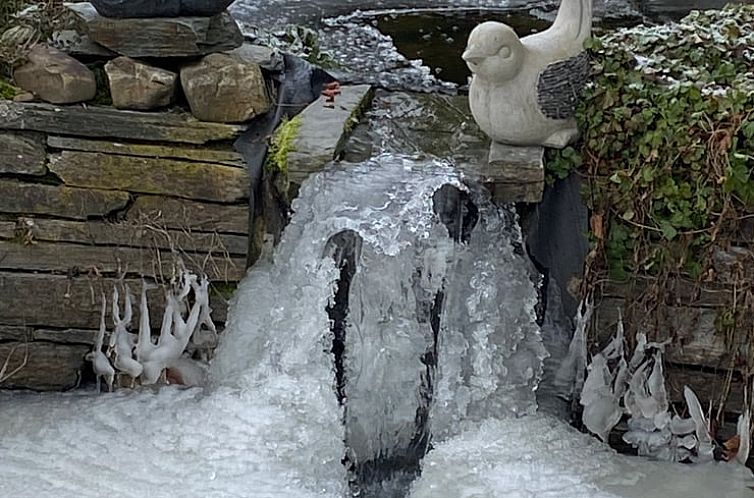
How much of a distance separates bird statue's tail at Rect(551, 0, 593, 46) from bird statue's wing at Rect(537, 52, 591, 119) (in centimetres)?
6

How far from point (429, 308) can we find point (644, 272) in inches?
26.3

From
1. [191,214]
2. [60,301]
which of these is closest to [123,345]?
[60,301]

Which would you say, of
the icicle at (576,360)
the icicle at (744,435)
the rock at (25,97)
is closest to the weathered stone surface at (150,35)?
the rock at (25,97)

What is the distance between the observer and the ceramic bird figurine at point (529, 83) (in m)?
3.15

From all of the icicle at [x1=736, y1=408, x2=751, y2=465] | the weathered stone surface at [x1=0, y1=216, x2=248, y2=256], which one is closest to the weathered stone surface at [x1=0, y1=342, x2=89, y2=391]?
the weathered stone surface at [x1=0, y1=216, x2=248, y2=256]

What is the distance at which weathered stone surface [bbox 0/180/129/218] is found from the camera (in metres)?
3.27

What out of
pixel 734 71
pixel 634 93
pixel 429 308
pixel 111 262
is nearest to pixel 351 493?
pixel 429 308

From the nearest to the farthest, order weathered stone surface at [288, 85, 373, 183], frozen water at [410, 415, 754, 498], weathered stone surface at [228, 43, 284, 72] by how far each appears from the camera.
Result: frozen water at [410, 415, 754, 498] → weathered stone surface at [288, 85, 373, 183] → weathered stone surface at [228, 43, 284, 72]

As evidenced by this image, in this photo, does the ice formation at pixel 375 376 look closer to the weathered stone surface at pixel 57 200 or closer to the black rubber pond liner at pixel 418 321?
the black rubber pond liner at pixel 418 321

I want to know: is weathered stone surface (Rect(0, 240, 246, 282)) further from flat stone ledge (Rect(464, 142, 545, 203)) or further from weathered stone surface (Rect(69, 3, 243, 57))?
flat stone ledge (Rect(464, 142, 545, 203))

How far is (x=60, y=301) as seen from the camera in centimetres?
337

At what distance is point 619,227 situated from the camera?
10.6ft

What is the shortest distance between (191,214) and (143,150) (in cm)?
24

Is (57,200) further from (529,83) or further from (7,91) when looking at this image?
(529,83)
